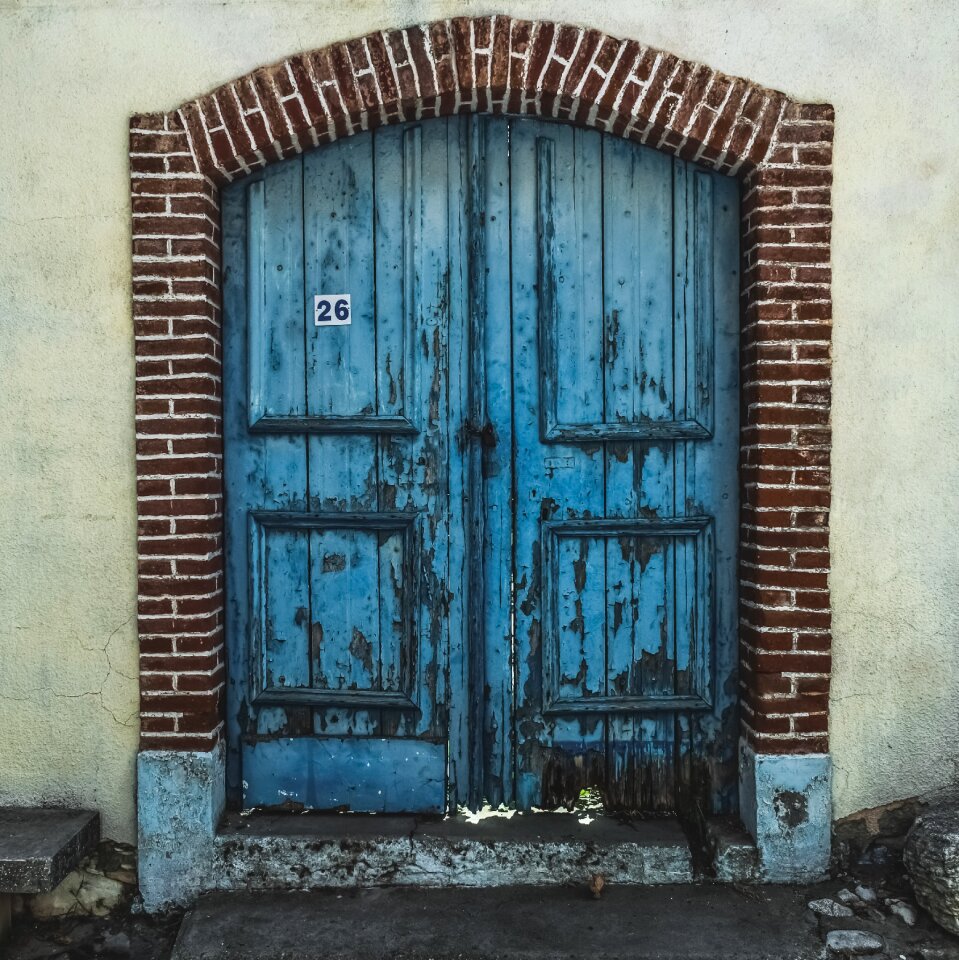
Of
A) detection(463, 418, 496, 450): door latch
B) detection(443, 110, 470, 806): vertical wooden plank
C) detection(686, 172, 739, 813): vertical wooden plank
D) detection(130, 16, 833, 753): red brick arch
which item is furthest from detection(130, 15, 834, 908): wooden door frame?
detection(463, 418, 496, 450): door latch

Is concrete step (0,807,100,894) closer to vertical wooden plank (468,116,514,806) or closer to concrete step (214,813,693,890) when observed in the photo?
concrete step (214,813,693,890)

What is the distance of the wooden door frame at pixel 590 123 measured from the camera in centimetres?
300

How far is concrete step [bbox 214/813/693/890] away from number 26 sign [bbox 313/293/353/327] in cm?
191

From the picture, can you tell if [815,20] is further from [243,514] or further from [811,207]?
[243,514]

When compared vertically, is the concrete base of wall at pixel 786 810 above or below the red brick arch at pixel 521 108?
below

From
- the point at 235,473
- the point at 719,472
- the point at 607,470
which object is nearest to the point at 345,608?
the point at 235,473

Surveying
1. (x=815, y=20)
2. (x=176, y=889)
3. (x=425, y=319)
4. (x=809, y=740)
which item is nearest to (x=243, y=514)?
(x=425, y=319)

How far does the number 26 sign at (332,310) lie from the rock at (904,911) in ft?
9.38

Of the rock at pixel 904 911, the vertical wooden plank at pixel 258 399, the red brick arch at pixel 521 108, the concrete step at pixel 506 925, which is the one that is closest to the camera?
the concrete step at pixel 506 925

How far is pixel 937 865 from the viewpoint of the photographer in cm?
283

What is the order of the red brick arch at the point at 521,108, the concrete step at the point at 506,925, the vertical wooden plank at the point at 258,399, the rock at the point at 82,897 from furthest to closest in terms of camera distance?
the vertical wooden plank at the point at 258,399 → the rock at the point at 82,897 → the red brick arch at the point at 521,108 → the concrete step at the point at 506,925

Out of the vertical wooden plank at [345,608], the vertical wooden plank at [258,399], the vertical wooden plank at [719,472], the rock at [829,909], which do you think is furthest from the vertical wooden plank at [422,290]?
the rock at [829,909]

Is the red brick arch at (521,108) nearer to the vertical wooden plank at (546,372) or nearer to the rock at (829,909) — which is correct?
the vertical wooden plank at (546,372)

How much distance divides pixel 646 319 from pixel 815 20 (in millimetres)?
1192
